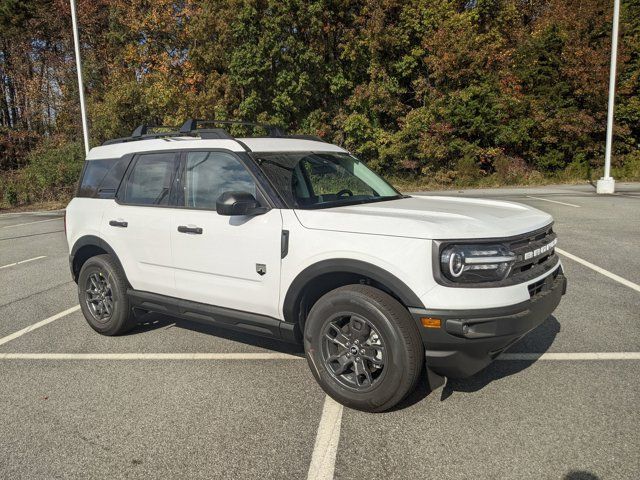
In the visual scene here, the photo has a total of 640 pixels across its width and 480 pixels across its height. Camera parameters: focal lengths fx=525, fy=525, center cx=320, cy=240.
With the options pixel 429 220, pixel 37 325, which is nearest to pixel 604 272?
pixel 429 220

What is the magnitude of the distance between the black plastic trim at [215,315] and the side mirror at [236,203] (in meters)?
0.78

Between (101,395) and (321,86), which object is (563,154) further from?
(101,395)

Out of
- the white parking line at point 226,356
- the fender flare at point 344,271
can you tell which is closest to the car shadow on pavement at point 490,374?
the white parking line at point 226,356

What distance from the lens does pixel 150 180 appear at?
15.3 ft

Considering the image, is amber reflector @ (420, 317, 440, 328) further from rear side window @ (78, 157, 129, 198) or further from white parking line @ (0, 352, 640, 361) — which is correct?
rear side window @ (78, 157, 129, 198)

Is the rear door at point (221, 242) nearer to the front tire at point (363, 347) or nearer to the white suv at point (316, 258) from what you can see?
the white suv at point (316, 258)

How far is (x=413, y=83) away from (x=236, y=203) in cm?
2560

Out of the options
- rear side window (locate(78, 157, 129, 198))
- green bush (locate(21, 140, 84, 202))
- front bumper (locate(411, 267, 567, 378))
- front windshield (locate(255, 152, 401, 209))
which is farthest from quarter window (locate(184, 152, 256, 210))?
green bush (locate(21, 140, 84, 202))

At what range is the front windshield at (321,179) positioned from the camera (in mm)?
3973

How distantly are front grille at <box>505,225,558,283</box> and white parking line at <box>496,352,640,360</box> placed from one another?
0.90 m

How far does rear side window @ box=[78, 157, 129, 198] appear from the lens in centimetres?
496

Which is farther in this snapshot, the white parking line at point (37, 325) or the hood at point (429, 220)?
the white parking line at point (37, 325)

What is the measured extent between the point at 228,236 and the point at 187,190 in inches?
27.7

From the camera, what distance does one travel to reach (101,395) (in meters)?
3.77
